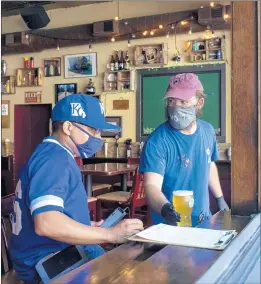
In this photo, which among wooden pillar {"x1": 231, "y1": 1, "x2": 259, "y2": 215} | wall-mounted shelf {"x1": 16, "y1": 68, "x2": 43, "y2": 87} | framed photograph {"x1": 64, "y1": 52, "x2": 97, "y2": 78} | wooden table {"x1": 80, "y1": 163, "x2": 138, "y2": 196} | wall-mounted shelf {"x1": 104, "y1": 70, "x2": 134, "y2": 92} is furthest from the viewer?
wall-mounted shelf {"x1": 16, "y1": 68, "x2": 43, "y2": 87}

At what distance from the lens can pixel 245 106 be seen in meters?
1.76

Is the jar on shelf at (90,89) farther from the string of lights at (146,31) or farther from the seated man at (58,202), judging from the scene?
the seated man at (58,202)

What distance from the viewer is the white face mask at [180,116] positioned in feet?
8.02

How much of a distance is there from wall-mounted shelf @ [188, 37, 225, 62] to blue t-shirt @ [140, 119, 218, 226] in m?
4.94

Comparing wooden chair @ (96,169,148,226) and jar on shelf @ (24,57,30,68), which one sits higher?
jar on shelf @ (24,57,30,68)

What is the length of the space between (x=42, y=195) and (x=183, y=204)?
2.07 ft

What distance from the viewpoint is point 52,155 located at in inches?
67.2

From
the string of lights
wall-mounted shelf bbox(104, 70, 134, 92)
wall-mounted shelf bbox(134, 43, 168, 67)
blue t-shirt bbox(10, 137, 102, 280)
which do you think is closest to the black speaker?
the string of lights

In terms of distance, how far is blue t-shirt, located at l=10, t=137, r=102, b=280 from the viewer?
64.2 inches

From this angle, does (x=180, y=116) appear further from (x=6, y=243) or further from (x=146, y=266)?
(x=146, y=266)

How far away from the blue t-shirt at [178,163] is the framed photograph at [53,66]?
632cm

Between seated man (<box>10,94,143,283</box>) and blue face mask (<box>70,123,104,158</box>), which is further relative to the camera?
blue face mask (<box>70,123,104,158</box>)

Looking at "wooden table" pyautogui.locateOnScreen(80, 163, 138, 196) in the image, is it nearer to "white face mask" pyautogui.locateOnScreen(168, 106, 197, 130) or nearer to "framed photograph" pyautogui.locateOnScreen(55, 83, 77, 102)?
"framed photograph" pyautogui.locateOnScreen(55, 83, 77, 102)

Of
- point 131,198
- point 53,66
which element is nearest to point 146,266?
point 131,198
